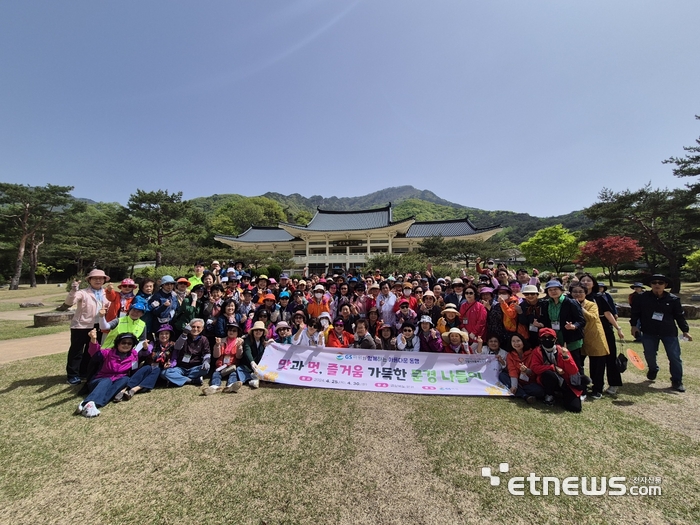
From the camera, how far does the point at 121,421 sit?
130 inches

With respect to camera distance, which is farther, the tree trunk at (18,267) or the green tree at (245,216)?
the green tree at (245,216)

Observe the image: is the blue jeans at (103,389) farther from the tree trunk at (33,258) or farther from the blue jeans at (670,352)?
the tree trunk at (33,258)

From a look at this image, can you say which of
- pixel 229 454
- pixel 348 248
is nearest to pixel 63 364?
pixel 229 454

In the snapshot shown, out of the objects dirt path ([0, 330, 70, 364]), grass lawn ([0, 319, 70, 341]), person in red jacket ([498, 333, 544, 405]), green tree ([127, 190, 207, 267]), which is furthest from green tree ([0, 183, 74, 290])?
person in red jacket ([498, 333, 544, 405])

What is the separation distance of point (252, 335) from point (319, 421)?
2.04m

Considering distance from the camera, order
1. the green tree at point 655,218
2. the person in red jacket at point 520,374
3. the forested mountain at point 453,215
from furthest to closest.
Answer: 1. the forested mountain at point 453,215
2. the green tree at point 655,218
3. the person in red jacket at point 520,374

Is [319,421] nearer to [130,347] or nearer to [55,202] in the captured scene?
[130,347]

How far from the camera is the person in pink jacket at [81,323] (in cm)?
434

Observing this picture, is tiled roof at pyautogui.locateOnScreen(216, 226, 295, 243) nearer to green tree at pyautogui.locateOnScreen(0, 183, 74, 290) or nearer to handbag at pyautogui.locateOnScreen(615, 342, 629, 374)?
green tree at pyautogui.locateOnScreen(0, 183, 74, 290)

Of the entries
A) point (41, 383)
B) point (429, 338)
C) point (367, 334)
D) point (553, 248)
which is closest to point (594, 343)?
point (429, 338)

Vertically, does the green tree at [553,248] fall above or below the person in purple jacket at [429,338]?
above

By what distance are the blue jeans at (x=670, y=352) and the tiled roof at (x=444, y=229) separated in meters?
26.2

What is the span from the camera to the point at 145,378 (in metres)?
4.14

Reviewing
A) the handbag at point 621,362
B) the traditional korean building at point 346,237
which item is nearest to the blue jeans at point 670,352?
the handbag at point 621,362
